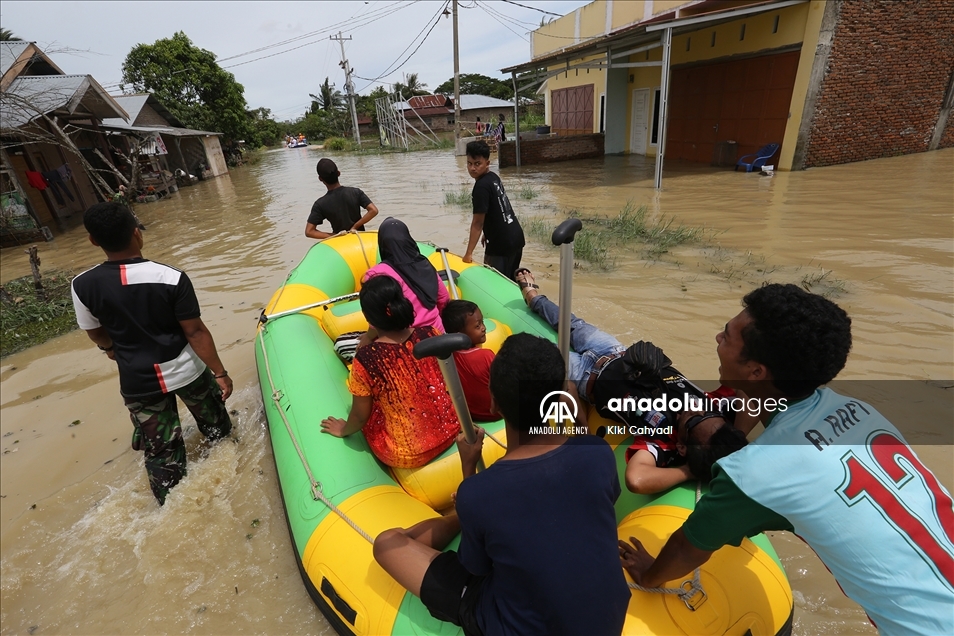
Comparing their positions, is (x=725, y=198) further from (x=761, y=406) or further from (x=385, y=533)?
(x=385, y=533)

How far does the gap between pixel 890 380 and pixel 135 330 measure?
4.35 metres

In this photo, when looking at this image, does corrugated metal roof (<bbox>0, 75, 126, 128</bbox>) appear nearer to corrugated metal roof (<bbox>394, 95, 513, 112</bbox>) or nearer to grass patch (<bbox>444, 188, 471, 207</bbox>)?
grass patch (<bbox>444, 188, 471, 207</bbox>)

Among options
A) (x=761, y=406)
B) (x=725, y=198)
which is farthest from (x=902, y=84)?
(x=761, y=406)

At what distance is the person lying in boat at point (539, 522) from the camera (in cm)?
112

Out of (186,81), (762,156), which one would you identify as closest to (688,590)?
(762,156)

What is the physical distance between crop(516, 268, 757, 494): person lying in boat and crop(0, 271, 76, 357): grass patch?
18.3 feet

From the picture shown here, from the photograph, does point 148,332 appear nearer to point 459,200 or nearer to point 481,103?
point 459,200

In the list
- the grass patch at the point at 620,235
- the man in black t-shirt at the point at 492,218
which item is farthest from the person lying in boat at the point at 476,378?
the grass patch at the point at 620,235

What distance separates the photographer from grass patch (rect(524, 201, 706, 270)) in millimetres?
5633

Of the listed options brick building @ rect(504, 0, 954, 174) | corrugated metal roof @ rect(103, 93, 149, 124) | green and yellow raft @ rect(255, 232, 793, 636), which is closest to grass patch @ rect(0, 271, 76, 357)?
green and yellow raft @ rect(255, 232, 793, 636)

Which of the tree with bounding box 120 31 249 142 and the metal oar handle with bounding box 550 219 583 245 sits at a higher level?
the tree with bounding box 120 31 249 142

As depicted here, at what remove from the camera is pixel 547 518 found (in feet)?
3.68

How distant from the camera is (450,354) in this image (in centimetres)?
135

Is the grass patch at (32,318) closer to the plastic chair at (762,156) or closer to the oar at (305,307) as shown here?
the oar at (305,307)
